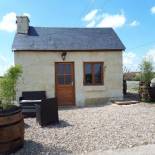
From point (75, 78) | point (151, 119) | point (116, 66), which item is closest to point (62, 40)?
point (75, 78)

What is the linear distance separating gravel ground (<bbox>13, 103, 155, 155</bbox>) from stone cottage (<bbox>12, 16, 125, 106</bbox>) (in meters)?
3.61

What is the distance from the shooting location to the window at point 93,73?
47.5 ft

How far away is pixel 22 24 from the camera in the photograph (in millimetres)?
15250

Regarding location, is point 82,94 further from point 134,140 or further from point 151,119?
point 134,140

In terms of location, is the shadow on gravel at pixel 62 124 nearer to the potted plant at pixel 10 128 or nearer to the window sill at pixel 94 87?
the potted plant at pixel 10 128

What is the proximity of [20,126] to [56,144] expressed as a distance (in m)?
0.98

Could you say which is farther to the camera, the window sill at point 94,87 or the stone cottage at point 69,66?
the window sill at point 94,87

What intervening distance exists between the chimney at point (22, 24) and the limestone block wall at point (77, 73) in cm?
187

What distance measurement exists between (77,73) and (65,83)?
795 millimetres

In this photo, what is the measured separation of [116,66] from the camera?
14.8 meters

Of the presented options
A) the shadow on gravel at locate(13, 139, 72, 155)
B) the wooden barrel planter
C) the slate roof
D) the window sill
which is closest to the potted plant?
the wooden barrel planter

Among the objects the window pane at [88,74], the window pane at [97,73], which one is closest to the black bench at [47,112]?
the window pane at [88,74]

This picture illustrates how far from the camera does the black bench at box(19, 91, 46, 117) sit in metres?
10.9

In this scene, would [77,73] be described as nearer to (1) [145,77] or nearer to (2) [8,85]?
(1) [145,77]
